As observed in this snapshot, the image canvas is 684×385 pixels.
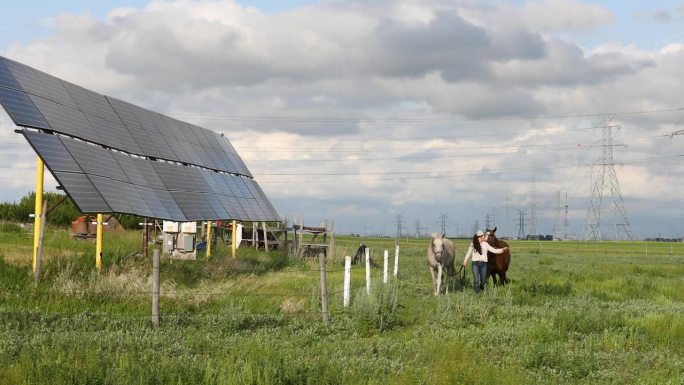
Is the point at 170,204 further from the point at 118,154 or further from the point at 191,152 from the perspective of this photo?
the point at 191,152

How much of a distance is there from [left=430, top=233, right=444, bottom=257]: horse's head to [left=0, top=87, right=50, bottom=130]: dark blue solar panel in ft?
38.9

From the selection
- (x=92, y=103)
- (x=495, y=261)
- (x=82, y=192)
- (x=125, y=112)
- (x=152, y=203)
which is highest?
(x=125, y=112)

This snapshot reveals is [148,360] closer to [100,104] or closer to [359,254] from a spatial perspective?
[100,104]

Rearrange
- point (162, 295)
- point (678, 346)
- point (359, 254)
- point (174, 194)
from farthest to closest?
point (359, 254)
point (174, 194)
point (162, 295)
point (678, 346)

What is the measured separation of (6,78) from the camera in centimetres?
1936

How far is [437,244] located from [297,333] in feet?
33.9

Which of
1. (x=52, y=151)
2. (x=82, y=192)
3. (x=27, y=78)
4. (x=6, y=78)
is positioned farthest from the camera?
(x=27, y=78)

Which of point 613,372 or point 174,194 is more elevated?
point 174,194

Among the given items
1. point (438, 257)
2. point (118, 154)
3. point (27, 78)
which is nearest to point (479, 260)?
point (438, 257)

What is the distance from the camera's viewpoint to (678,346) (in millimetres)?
13602

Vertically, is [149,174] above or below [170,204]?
above

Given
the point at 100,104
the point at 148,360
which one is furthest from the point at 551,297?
the point at 100,104

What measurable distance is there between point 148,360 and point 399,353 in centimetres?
402

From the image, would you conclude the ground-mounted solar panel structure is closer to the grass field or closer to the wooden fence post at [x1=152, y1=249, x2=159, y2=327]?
the grass field
